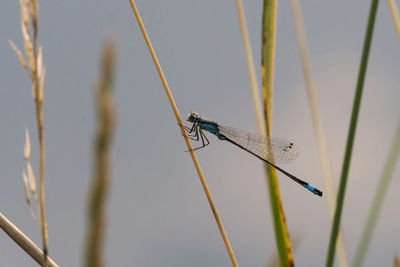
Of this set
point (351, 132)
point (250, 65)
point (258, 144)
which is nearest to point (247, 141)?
point (258, 144)

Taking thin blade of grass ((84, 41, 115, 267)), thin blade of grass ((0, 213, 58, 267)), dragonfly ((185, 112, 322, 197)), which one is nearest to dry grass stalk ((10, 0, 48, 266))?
thin blade of grass ((0, 213, 58, 267))

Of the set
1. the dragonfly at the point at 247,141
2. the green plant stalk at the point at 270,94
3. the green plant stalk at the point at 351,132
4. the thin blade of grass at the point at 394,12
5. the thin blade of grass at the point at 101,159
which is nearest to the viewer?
the thin blade of grass at the point at 101,159

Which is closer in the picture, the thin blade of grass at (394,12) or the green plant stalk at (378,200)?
the green plant stalk at (378,200)

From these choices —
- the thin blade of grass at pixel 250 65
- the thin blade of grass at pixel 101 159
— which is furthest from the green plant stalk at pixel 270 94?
the thin blade of grass at pixel 101 159

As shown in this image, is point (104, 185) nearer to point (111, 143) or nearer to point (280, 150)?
point (111, 143)

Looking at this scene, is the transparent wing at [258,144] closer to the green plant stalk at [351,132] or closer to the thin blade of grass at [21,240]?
the thin blade of grass at [21,240]
